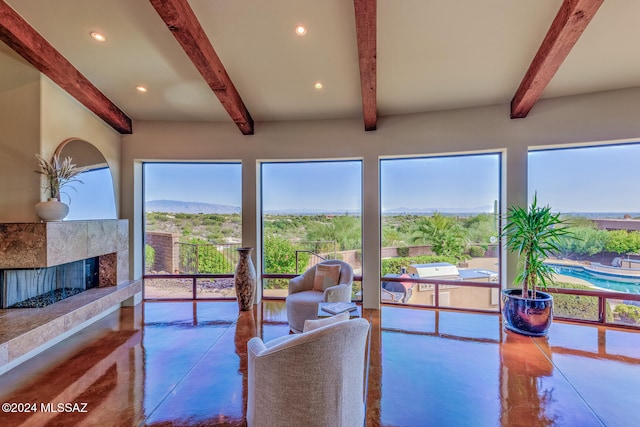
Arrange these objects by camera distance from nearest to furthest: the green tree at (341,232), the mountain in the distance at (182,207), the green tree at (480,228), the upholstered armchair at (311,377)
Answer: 1. the upholstered armchair at (311,377)
2. the green tree at (480,228)
3. the green tree at (341,232)
4. the mountain in the distance at (182,207)

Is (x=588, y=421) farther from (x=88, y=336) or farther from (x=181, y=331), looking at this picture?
(x=88, y=336)

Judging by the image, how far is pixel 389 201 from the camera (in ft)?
16.1

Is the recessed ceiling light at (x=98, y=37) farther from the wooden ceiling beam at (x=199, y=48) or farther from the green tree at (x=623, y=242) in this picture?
the green tree at (x=623, y=242)

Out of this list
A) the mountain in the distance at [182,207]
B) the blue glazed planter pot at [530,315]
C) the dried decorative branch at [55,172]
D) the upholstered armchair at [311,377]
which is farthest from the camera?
the mountain in the distance at [182,207]

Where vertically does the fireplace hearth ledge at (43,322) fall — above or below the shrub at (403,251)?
below

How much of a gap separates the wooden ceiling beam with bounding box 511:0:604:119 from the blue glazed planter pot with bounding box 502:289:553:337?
2688mm

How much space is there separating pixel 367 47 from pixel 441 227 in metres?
3.05

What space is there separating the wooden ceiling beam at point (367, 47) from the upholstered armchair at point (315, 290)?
8.02ft

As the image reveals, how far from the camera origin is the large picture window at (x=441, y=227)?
4566mm

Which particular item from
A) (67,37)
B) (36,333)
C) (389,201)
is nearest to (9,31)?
(67,37)

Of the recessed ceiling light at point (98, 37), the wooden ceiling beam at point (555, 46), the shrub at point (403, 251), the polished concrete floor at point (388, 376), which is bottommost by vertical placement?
the polished concrete floor at point (388, 376)

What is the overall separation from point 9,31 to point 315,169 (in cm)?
404

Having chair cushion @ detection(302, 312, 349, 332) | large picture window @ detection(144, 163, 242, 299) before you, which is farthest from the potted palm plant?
large picture window @ detection(144, 163, 242, 299)

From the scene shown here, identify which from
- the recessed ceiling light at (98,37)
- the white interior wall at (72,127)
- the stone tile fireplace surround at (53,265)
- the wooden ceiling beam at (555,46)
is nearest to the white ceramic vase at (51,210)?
the stone tile fireplace surround at (53,265)
